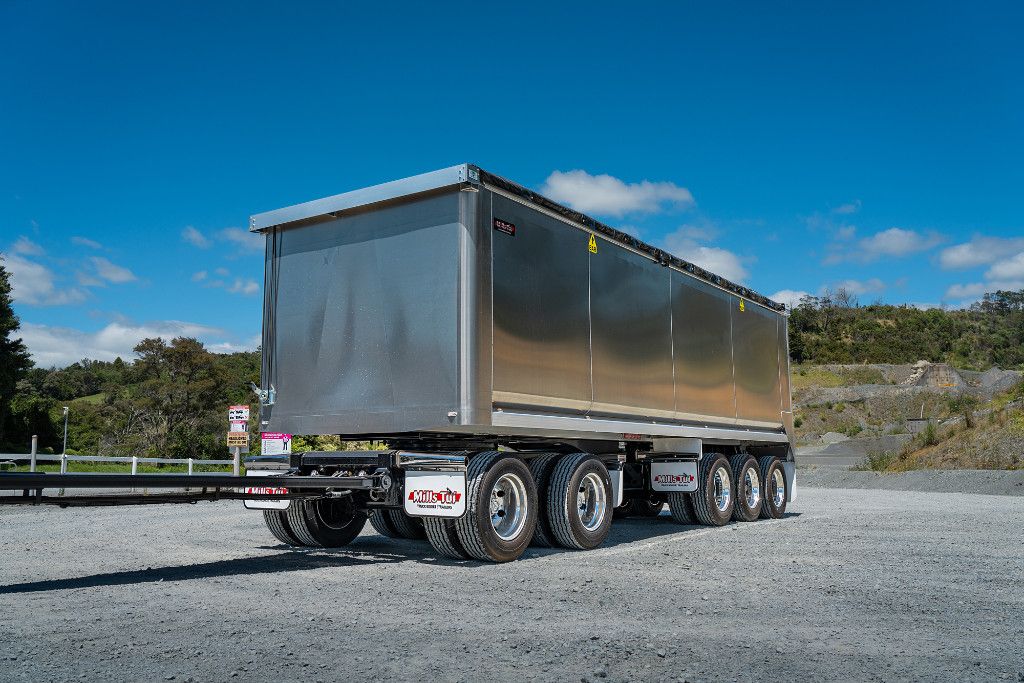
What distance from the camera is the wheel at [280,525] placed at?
32.1ft

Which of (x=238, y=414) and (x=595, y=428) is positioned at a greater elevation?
(x=238, y=414)

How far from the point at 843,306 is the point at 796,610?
401 feet

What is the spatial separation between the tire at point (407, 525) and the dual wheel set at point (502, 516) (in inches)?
0.5

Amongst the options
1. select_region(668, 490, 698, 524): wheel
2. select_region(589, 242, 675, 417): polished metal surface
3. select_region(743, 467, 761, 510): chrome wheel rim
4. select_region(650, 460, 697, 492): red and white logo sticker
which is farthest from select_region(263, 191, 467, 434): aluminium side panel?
select_region(743, 467, 761, 510): chrome wheel rim

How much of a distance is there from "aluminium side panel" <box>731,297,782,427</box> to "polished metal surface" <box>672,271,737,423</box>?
33 centimetres

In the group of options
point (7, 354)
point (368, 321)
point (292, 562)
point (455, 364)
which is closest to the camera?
point (455, 364)

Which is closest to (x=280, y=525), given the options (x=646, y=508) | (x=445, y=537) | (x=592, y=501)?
(x=445, y=537)

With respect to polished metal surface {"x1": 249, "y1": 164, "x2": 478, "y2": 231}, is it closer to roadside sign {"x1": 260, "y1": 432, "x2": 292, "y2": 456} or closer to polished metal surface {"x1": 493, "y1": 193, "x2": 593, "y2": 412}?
polished metal surface {"x1": 493, "y1": 193, "x2": 593, "y2": 412}

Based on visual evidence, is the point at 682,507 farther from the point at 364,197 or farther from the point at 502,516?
the point at 364,197

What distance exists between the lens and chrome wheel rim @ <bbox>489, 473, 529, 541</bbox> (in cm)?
867

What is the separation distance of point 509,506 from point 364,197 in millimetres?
3587

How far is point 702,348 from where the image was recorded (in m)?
13.1

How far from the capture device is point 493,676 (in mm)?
4242

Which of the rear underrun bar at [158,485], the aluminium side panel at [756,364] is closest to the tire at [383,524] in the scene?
the rear underrun bar at [158,485]
